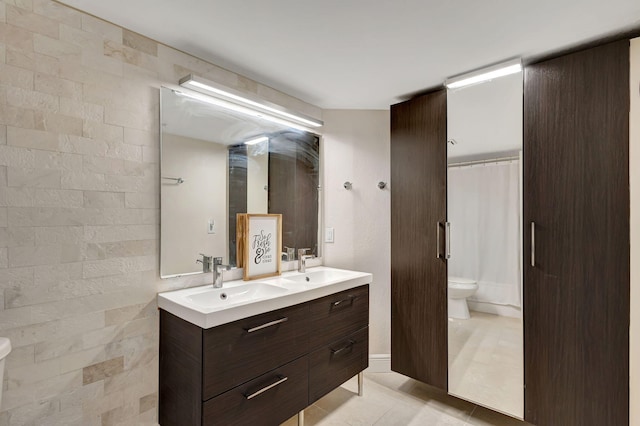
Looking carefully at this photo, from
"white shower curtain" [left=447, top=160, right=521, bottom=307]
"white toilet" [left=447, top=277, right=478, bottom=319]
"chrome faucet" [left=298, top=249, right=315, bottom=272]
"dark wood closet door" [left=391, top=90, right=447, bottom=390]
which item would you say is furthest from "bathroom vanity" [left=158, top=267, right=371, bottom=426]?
"white shower curtain" [left=447, top=160, right=521, bottom=307]

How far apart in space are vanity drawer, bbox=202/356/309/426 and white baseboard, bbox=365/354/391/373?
40.2 inches

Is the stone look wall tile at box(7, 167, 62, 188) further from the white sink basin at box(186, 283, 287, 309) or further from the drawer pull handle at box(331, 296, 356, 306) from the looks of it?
the drawer pull handle at box(331, 296, 356, 306)

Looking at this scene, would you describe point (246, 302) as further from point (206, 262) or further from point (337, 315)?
point (337, 315)

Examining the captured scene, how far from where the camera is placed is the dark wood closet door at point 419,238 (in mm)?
2311

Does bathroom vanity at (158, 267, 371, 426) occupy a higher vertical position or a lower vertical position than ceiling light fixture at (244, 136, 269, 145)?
lower

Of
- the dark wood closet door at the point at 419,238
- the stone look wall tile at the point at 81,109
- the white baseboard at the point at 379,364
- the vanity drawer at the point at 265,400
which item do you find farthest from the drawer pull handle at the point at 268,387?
the stone look wall tile at the point at 81,109

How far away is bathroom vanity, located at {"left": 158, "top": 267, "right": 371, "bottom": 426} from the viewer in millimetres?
1496

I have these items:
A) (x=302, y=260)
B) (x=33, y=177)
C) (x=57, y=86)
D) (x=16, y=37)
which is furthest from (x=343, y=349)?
(x=16, y=37)

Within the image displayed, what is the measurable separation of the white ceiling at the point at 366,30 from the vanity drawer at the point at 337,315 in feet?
5.03

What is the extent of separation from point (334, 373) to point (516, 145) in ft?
6.18

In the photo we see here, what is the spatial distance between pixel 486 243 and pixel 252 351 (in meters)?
1.61

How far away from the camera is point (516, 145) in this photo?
1995 millimetres

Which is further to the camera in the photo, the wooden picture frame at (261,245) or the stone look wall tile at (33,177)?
the wooden picture frame at (261,245)

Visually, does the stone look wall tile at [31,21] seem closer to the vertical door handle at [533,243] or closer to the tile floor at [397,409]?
the tile floor at [397,409]
